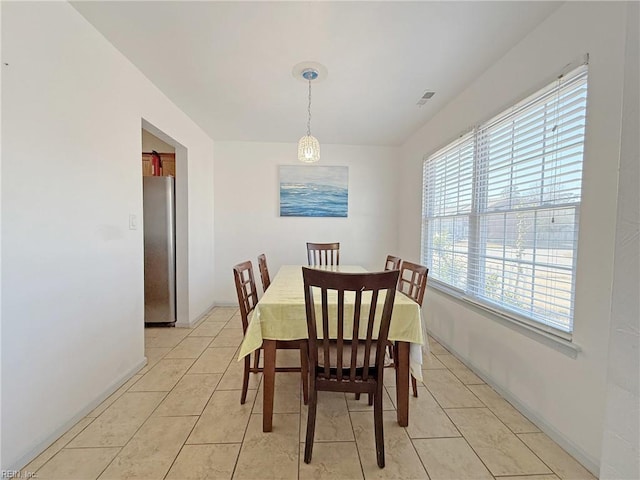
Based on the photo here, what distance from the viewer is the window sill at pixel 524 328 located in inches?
56.8

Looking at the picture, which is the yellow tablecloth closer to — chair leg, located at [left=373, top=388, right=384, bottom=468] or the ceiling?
chair leg, located at [left=373, top=388, right=384, bottom=468]

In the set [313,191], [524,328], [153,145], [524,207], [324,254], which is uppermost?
[153,145]

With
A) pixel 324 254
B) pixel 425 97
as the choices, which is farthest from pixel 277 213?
pixel 425 97

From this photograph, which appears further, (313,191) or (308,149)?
(313,191)

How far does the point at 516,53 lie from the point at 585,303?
1626 millimetres

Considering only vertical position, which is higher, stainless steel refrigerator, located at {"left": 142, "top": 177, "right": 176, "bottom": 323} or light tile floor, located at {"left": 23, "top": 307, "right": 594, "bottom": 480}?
stainless steel refrigerator, located at {"left": 142, "top": 177, "right": 176, "bottom": 323}

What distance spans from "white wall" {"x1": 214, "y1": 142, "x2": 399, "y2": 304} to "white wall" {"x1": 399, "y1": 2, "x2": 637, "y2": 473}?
2.13 meters

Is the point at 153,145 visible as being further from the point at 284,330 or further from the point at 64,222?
the point at 284,330

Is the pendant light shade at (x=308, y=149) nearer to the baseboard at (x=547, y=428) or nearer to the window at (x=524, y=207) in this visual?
the window at (x=524, y=207)

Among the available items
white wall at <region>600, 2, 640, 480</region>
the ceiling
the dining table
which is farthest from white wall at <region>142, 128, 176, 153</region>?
white wall at <region>600, 2, 640, 480</region>

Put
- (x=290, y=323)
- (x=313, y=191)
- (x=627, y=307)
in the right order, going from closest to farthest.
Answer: (x=627, y=307) → (x=290, y=323) → (x=313, y=191)

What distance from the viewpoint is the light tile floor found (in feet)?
4.30

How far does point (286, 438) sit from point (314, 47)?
2.45 metres

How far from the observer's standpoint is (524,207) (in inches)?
69.2
